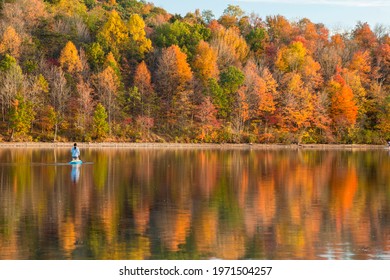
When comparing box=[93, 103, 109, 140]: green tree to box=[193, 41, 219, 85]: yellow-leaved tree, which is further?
box=[193, 41, 219, 85]: yellow-leaved tree

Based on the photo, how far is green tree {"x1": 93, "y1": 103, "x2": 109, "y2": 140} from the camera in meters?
83.0

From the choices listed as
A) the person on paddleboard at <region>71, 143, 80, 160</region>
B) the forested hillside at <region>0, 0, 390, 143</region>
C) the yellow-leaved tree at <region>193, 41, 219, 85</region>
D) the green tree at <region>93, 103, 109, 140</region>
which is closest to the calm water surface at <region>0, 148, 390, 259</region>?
the person on paddleboard at <region>71, 143, 80, 160</region>

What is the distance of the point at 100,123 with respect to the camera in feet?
272

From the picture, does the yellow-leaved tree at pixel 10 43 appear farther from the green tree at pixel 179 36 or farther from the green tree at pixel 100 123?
the green tree at pixel 179 36

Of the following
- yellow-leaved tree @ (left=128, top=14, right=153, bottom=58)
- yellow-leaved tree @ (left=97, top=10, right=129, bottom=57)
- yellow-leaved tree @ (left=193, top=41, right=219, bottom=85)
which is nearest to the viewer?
yellow-leaved tree @ (left=193, top=41, right=219, bottom=85)

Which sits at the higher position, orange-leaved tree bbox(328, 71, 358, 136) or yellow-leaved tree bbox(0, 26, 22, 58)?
yellow-leaved tree bbox(0, 26, 22, 58)

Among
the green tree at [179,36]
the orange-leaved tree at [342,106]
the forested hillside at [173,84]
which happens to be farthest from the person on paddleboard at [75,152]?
the green tree at [179,36]

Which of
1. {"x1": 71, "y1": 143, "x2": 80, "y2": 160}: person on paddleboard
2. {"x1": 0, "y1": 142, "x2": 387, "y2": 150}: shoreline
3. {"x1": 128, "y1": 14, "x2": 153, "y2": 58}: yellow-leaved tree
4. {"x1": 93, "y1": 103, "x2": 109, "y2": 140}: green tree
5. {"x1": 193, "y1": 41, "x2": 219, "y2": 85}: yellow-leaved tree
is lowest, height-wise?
{"x1": 0, "y1": 142, "x2": 387, "y2": 150}: shoreline

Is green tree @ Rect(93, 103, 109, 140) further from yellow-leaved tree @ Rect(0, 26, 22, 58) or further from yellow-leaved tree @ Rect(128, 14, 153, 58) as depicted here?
yellow-leaved tree @ Rect(128, 14, 153, 58)

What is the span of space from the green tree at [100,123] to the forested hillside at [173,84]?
0.17 meters

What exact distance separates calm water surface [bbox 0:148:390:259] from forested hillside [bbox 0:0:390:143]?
45.1m

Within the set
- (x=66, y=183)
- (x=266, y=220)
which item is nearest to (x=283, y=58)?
(x=66, y=183)

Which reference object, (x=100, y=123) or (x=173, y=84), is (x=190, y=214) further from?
(x=173, y=84)

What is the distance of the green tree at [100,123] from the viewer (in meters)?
83.0
